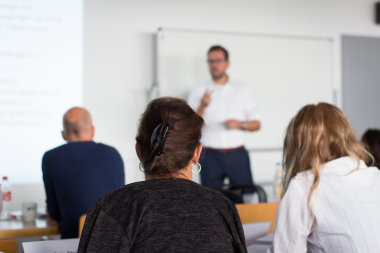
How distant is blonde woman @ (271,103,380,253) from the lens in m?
1.34

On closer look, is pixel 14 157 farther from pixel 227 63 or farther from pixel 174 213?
pixel 174 213

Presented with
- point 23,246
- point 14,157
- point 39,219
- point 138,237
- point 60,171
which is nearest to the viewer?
point 138,237

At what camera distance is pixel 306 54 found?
4.70 meters

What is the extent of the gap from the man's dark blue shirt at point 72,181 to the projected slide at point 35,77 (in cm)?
167

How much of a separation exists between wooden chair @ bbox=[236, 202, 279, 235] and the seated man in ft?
2.33

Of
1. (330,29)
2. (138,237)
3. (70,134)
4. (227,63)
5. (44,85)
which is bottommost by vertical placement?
(138,237)

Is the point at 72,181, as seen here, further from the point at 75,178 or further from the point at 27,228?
the point at 27,228

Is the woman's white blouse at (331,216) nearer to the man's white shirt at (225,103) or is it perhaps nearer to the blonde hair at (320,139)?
Result: the blonde hair at (320,139)

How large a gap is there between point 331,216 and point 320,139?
29cm

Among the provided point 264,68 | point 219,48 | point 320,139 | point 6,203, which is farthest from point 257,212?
point 264,68

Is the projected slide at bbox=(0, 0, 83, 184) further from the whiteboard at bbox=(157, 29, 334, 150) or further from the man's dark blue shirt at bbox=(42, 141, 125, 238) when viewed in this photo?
the man's dark blue shirt at bbox=(42, 141, 125, 238)

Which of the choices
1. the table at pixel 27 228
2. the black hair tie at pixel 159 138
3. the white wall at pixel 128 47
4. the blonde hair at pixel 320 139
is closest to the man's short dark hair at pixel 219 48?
the white wall at pixel 128 47

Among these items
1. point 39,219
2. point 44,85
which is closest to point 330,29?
point 44,85

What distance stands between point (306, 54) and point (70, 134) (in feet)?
10.7
